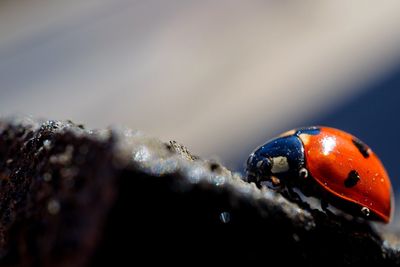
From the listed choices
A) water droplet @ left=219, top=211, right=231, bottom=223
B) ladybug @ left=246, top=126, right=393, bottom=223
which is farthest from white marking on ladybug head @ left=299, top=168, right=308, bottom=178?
water droplet @ left=219, top=211, right=231, bottom=223

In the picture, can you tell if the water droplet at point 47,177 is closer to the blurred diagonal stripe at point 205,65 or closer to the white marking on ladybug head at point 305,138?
the white marking on ladybug head at point 305,138

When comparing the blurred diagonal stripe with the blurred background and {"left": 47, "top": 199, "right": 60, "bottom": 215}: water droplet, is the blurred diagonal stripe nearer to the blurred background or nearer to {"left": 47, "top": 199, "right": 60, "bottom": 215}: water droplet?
the blurred background

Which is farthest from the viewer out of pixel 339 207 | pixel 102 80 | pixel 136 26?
pixel 136 26

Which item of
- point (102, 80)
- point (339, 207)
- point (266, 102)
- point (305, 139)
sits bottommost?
point (339, 207)

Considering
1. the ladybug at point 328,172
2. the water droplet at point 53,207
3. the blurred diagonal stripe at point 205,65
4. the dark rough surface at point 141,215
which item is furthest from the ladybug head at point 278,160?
the blurred diagonal stripe at point 205,65

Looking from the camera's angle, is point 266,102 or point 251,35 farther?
point 251,35

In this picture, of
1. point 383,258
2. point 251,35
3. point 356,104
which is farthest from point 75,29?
point 383,258

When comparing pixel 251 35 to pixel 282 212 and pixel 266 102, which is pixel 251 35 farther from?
pixel 282 212

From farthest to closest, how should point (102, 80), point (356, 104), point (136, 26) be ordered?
point (136, 26)
point (102, 80)
point (356, 104)
